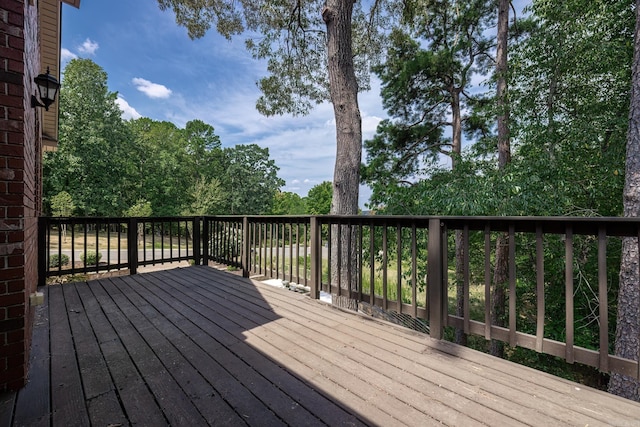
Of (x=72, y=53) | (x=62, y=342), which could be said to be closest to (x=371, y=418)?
(x=62, y=342)

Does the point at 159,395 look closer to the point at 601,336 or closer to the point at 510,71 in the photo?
the point at 601,336

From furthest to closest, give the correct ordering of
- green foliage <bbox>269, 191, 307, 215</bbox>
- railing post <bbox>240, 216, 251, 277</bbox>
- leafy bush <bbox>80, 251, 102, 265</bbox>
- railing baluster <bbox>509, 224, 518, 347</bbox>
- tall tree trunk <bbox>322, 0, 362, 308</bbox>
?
green foliage <bbox>269, 191, 307, 215</bbox>
tall tree trunk <bbox>322, 0, 362, 308</bbox>
railing post <bbox>240, 216, 251, 277</bbox>
leafy bush <bbox>80, 251, 102, 265</bbox>
railing baluster <bbox>509, 224, 518, 347</bbox>

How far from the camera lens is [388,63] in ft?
27.8

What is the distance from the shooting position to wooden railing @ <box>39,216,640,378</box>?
5.32 feet

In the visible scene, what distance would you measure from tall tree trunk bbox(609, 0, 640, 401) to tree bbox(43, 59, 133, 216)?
2162 cm

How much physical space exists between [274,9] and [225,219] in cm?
507

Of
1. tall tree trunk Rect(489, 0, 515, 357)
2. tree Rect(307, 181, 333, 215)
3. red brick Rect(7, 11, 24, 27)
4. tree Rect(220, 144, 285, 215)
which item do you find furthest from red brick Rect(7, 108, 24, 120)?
tree Rect(307, 181, 333, 215)

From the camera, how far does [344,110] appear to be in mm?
4742

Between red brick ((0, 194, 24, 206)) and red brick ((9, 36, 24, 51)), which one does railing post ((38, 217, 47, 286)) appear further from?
red brick ((9, 36, 24, 51))

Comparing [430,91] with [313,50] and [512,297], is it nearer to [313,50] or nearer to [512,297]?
[313,50]

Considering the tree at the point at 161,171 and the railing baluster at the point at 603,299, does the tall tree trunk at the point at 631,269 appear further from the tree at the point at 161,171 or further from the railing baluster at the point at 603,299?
the tree at the point at 161,171

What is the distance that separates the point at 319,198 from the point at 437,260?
3315cm

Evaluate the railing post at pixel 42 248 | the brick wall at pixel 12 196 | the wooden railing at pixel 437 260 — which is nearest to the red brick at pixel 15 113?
the brick wall at pixel 12 196

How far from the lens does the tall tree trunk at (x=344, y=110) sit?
4.69 meters
